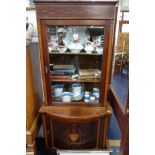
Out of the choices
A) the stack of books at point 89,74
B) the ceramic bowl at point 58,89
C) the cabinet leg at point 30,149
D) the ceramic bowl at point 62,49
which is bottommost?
the cabinet leg at point 30,149

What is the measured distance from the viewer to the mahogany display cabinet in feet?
3.87

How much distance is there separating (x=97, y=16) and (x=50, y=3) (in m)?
0.36

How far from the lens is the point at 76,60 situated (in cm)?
148

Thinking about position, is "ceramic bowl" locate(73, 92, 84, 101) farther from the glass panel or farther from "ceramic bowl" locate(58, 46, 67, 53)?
"ceramic bowl" locate(58, 46, 67, 53)

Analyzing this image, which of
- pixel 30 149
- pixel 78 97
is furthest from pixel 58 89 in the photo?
pixel 30 149

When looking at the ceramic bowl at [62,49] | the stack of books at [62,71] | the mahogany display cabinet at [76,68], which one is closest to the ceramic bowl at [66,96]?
the mahogany display cabinet at [76,68]

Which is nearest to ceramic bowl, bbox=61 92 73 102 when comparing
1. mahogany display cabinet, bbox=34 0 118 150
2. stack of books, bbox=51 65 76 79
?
mahogany display cabinet, bbox=34 0 118 150

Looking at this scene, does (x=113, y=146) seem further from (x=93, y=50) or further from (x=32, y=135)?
(x=93, y=50)

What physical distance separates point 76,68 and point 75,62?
2.4 inches

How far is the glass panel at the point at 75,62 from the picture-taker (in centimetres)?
133

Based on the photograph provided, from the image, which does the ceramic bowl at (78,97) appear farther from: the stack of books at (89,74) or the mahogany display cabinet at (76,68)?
the stack of books at (89,74)

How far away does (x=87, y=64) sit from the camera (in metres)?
1.50

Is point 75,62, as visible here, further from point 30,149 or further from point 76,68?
point 30,149

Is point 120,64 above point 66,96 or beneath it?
above
